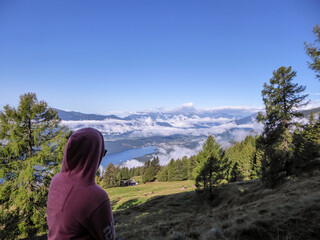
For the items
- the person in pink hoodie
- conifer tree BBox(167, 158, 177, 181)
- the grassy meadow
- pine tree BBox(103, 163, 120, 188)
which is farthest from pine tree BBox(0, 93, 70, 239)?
conifer tree BBox(167, 158, 177, 181)

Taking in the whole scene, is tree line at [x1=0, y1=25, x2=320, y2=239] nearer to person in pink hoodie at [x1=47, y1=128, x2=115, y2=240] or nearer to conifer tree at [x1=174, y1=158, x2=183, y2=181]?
person in pink hoodie at [x1=47, y1=128, x2=115, y2=240]

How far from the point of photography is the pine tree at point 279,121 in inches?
559

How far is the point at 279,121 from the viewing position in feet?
48.2

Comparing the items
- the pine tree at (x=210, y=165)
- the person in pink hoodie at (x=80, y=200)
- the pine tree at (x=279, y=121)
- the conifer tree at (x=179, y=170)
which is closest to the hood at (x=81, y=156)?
the person in pink hoodie at (x=80, y=200)

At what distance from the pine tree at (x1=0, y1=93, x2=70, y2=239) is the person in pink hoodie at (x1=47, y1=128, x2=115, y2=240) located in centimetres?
894

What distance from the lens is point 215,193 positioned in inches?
895

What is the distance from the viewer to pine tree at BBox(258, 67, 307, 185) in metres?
14.2

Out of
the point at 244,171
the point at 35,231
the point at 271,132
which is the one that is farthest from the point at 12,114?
the point at 244,171

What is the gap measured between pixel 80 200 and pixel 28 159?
32.5ft

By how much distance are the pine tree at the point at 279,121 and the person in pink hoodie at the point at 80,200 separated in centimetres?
1683

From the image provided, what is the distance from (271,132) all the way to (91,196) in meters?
17.6

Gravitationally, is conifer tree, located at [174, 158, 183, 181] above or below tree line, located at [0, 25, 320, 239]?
below

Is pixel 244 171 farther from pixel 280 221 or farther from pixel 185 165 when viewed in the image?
pixel 280 221

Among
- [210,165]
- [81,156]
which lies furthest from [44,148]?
[210,165]
